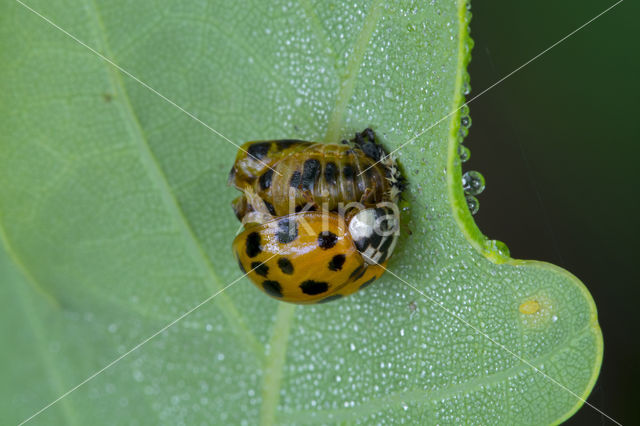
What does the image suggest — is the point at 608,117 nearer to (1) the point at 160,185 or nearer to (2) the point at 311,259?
(2) the point at 311,259

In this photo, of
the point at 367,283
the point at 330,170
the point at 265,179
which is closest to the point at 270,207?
the point at 265,179

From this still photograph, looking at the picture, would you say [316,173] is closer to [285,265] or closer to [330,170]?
[330,170]

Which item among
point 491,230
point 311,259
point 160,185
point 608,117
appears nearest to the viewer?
point 311,259

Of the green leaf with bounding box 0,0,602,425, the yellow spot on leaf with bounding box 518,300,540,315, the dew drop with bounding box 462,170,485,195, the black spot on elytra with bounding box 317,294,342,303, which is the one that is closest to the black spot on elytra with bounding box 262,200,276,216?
the green leaf with bounding box 0,0,602,425

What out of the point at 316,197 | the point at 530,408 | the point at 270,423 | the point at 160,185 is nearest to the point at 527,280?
the point at 530,408

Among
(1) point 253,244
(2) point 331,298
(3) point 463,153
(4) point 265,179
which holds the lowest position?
(2) point 331,298

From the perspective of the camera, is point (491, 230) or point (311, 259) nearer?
point (311, 259)

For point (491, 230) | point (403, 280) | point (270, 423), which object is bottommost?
point (270, 423)
